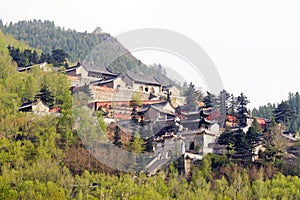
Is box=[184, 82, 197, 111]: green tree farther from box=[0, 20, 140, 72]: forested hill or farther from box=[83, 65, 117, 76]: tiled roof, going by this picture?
box=[0, 20, 140, 72]: forested hill

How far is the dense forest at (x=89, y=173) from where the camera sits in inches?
539

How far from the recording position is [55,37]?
143ft

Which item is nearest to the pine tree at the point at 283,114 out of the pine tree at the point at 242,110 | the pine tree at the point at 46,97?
the pine tree at the point at 242,110

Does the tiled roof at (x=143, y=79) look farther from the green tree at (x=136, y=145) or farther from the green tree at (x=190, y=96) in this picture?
the green tree at (x=136, y=145)

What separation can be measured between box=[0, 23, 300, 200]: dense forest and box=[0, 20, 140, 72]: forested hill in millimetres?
19996

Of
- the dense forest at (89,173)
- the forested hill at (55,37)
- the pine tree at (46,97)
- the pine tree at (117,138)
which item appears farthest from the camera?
the forested hill at (55,37)

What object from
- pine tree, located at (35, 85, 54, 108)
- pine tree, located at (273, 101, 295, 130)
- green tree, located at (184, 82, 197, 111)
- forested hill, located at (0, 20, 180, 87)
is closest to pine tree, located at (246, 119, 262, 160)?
green tree, located at (184, 82, 197, 111)

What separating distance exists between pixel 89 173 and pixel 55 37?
29.9m

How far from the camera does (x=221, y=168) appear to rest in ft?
52.3

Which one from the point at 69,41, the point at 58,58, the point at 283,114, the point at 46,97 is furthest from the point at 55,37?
the point at 46,97

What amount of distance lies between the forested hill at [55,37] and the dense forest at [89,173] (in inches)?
787

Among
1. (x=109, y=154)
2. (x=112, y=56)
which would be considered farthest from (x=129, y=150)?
(x=112, y=56)

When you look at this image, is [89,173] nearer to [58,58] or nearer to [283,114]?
[283,114]

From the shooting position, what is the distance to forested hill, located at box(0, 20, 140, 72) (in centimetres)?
3978
